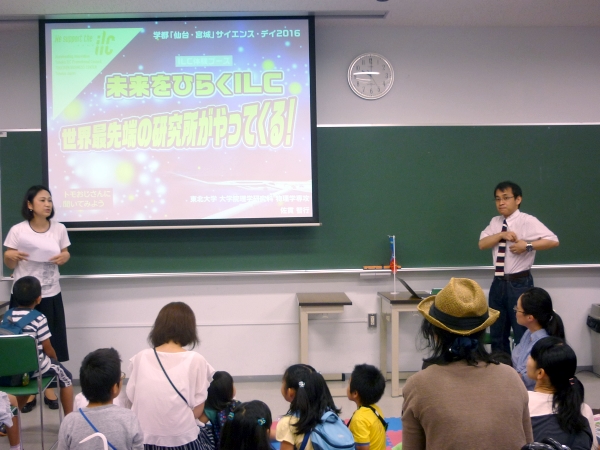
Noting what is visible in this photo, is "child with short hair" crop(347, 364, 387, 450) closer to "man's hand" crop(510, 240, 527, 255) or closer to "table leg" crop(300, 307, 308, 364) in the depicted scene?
"table leg" crop(300, 307, 308, 364)

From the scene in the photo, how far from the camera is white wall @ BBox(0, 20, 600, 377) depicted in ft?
Answer: 14.8

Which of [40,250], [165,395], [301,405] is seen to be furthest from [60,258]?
[301,405]

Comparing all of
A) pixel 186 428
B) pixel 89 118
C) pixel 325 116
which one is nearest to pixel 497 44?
pixel 325 116

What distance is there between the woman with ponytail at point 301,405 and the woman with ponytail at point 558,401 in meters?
0.76

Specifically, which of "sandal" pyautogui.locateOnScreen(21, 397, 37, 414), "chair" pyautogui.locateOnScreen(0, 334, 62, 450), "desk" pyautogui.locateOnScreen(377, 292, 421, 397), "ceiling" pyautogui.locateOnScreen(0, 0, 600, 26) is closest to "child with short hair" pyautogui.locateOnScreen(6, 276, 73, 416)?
"chair" pyautogui.locateOnScreen(0, 334, 62, 450)

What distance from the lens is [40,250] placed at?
13.2 ft

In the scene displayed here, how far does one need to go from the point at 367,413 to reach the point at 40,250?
287cm

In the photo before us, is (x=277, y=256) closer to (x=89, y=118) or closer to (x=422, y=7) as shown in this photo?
(x=89, y=118)

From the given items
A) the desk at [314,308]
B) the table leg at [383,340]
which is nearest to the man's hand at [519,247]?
the table leg at [383,340]

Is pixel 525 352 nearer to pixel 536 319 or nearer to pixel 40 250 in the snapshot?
pixel 536 319

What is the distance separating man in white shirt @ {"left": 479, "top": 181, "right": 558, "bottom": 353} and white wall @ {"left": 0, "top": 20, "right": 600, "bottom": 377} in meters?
0.42

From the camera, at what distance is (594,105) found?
4715 millimetres

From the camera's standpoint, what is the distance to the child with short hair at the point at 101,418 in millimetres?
1940

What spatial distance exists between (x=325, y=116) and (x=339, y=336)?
187 centimetres
